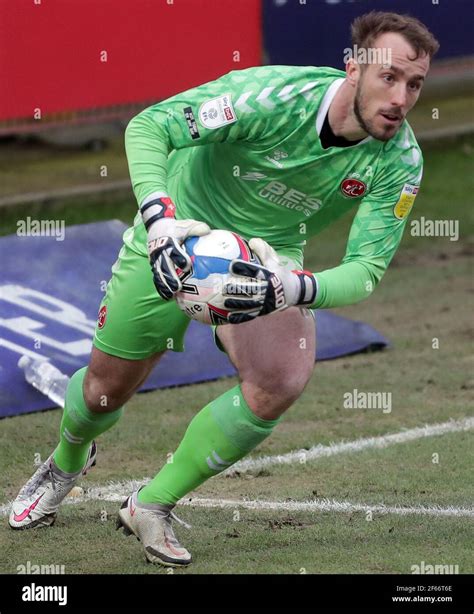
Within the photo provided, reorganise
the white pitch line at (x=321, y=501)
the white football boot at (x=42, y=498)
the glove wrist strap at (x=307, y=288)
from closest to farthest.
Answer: the glove wrist strap at (x=307, y=288) < the white football boot at (x=42, y=498) < the white pitch line at (x=321, y=501)

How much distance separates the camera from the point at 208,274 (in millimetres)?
4176

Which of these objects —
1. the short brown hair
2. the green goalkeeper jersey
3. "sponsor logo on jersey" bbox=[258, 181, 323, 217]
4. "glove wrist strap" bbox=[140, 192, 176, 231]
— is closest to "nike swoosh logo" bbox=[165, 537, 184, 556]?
the green goalkeeper jersey

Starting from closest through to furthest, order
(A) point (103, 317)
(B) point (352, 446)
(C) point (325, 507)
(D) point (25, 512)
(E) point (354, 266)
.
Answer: (E) point (354, 266) < (A) point (103, 317) < (D) point (25, 512) < (C) point (325, 507) < (B) point (352, 446)

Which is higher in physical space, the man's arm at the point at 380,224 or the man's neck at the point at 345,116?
the man's neck at the point at 345,116

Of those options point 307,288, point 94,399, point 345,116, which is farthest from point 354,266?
point 94,399

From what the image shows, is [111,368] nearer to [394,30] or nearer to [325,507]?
[325,507]

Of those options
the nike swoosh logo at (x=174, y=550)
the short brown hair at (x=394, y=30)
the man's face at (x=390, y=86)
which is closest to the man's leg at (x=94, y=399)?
the nike swoosh logo at (x=174, y=550)

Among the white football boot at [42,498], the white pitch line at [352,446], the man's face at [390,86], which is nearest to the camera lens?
the man's face at [390,86]

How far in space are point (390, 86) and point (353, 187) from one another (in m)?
0.43

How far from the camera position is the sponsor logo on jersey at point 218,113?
14.6ft

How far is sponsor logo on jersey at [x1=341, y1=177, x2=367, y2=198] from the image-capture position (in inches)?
183

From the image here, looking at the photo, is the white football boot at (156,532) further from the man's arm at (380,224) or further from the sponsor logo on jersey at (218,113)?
the sponsor logo on jersey at (218,113)

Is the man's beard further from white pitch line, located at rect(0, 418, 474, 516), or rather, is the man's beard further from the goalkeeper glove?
white pitch line, located at rect(0, 418, 474, 516)
